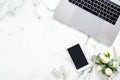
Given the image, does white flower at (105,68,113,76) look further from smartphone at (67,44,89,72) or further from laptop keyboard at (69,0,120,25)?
laptop keyboard at (69,0,120,25)

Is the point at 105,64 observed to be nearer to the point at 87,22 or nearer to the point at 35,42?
the point at 87,22

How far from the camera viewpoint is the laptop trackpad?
35.5 inches

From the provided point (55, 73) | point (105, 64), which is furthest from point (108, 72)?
point (55, 73)

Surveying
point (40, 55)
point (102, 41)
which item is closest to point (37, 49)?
point (40, 55)

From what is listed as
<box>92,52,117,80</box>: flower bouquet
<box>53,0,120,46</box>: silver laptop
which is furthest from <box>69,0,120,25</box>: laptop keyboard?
<box>92,52,117,80</box>: flower bouquet

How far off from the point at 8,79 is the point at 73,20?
1.07 feet

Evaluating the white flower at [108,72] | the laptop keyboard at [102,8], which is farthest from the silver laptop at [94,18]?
the white flower at [108,72]

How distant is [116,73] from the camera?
0.90 m

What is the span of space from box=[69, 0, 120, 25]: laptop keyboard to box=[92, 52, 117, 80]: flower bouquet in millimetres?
138

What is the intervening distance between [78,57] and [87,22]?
0.14 m

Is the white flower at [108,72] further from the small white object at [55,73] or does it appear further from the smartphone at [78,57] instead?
the small white object at [55,73]

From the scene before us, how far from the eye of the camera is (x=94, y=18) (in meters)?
0.90

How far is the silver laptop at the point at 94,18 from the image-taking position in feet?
2.95

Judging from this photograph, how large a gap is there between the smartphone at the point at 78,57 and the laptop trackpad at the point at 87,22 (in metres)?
0.07
